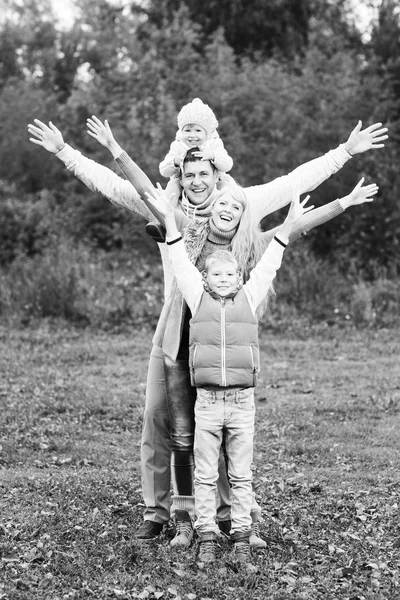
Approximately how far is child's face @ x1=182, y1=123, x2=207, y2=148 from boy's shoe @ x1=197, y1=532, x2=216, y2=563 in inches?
83.8

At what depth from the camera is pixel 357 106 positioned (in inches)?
736

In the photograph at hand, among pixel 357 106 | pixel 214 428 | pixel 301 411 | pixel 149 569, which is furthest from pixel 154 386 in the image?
pixel 357 106

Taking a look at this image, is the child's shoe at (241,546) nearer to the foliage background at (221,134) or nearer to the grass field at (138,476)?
the grass field at (138,476)

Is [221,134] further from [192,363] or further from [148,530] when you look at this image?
[192,363]

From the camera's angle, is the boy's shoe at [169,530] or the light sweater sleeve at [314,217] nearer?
the light sweater sleeve at [314,217]

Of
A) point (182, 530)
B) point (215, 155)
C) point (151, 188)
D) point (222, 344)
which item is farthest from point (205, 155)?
point (182, 530)

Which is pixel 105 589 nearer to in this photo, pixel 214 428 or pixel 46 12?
pixel 214 428

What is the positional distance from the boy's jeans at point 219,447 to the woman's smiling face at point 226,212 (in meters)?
0.88

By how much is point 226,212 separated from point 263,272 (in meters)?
0.37

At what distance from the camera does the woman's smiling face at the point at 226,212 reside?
16.1 feet

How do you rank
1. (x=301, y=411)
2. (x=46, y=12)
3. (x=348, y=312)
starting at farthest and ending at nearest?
(x=46, y=12), (x=348, y=312), (x=301, y=411)

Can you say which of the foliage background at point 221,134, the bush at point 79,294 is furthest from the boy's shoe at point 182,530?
the foliage background at point 221,134

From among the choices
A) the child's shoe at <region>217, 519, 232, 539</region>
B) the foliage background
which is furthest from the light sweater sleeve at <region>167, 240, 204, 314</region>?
the foliage background

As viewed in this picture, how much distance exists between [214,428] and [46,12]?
1341 inches
